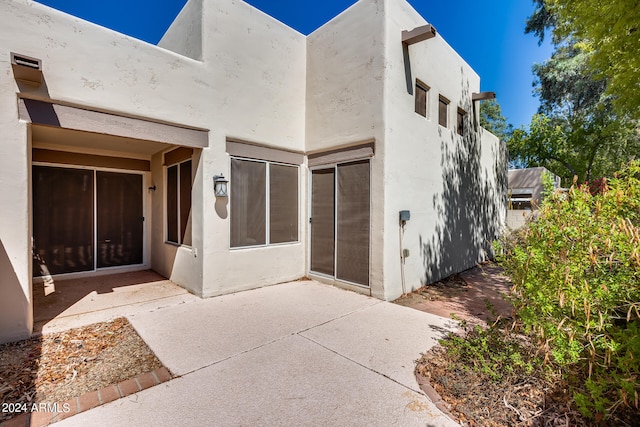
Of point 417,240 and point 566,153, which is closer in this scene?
point 417,240

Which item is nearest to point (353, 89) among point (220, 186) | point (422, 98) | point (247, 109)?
point (422, 98)

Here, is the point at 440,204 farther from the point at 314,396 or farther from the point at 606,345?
the point at 314,396

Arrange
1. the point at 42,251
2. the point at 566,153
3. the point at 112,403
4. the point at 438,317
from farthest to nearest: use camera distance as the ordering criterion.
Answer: the point at 566,153
the point at 42,251
the point at 438,317
the point at 112,403

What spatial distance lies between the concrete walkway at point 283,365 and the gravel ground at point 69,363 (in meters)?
0.25

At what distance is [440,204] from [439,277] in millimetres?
1811

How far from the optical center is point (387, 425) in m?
2.36

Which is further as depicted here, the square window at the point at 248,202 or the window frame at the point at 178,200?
the window frame at the point at 178,200

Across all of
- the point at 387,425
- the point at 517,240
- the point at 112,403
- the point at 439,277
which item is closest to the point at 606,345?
the point at 517,240

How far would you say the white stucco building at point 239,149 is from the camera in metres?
4.39

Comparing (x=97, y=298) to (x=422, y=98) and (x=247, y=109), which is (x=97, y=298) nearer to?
(x=247, y=109)

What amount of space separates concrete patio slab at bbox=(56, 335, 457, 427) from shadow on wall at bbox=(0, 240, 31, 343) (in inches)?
91.4

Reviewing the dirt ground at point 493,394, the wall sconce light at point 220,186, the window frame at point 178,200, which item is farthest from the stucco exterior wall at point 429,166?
the window frame at point 178,200

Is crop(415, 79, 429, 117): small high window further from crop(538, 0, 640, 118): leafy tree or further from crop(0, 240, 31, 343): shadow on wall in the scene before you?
crop(0, 240, 31, 343): shadow on wall

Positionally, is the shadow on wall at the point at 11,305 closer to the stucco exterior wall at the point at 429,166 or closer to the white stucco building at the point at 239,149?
the white stucco building at the point at 239,149
